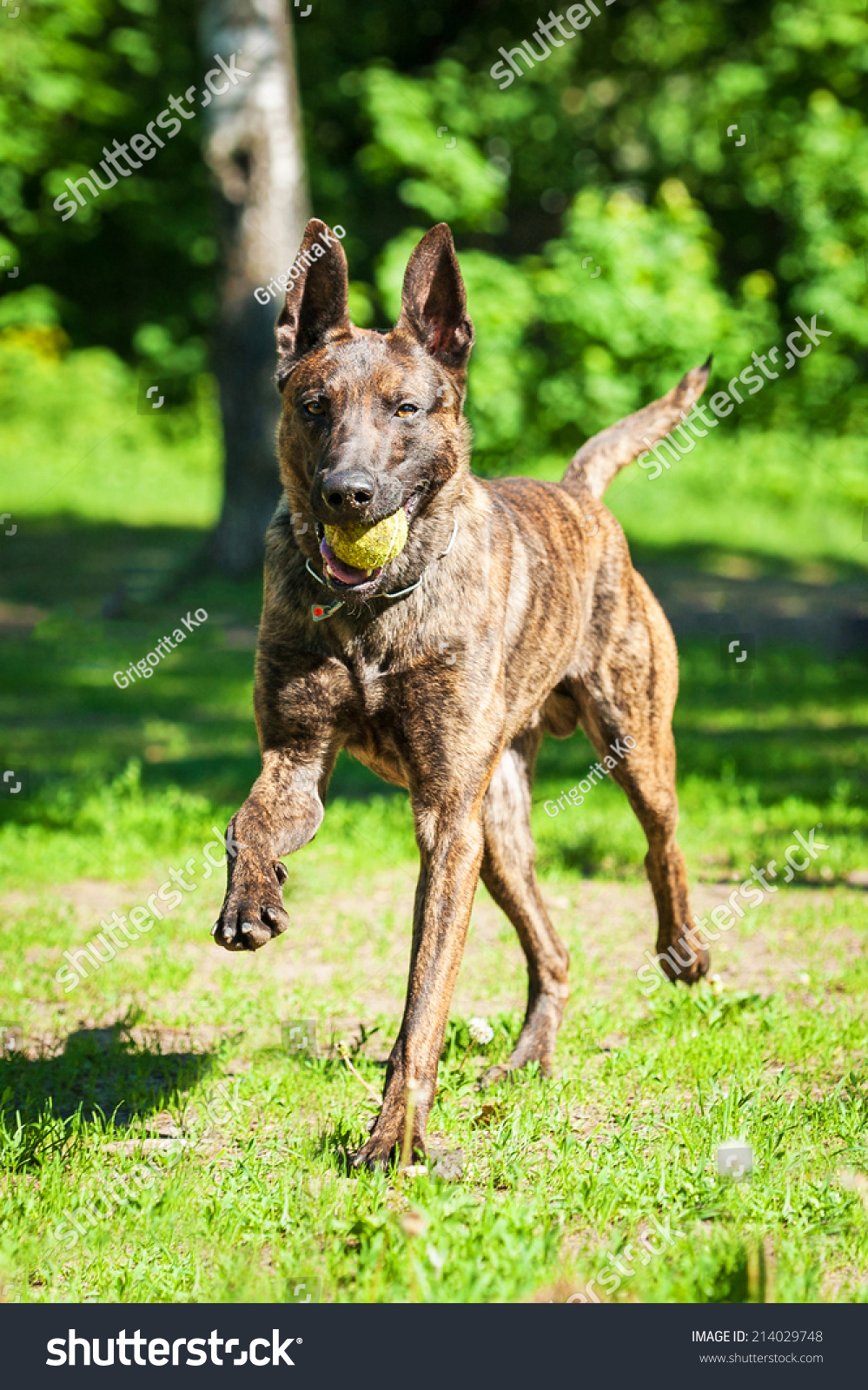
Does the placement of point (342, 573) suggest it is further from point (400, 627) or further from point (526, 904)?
point (526, 904)

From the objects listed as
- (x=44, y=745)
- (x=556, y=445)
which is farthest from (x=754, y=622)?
(x=44, y=745)

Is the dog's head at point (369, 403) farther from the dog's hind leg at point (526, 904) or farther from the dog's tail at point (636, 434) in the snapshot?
the dog's tail at point (636, 434)

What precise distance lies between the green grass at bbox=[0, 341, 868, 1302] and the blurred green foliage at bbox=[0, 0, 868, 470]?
13.8ft

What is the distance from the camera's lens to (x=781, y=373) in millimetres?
16156

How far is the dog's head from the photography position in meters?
3.49

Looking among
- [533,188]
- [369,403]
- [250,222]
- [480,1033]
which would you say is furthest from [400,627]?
[533,188]

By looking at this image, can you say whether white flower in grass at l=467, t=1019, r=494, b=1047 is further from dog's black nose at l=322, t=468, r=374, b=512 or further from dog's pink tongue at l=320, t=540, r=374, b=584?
dog's black nose at l=322, t=468, r=374, b=512

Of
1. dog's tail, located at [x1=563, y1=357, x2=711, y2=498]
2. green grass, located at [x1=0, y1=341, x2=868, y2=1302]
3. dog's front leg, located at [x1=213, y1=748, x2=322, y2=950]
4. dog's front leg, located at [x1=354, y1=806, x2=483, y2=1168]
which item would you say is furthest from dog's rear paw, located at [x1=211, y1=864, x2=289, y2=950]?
dog's tail, located at [x1=563, y1=357, x2=711, y2=498]

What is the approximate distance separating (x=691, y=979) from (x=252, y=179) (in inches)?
343

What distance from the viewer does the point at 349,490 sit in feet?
11.0

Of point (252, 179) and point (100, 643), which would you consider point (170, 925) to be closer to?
point (100, 643)

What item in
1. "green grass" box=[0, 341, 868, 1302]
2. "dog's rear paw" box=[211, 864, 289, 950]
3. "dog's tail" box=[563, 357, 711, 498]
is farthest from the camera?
"dog's tail" box=[563, 357, 711, 498]

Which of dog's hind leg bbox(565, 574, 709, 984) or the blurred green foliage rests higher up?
the blurred green foliage

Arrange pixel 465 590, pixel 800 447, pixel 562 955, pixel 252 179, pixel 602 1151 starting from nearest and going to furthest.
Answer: pixel 602 1151, pixel 465 590, pixel 562 955, pixel 252 179, pixel 800 447
